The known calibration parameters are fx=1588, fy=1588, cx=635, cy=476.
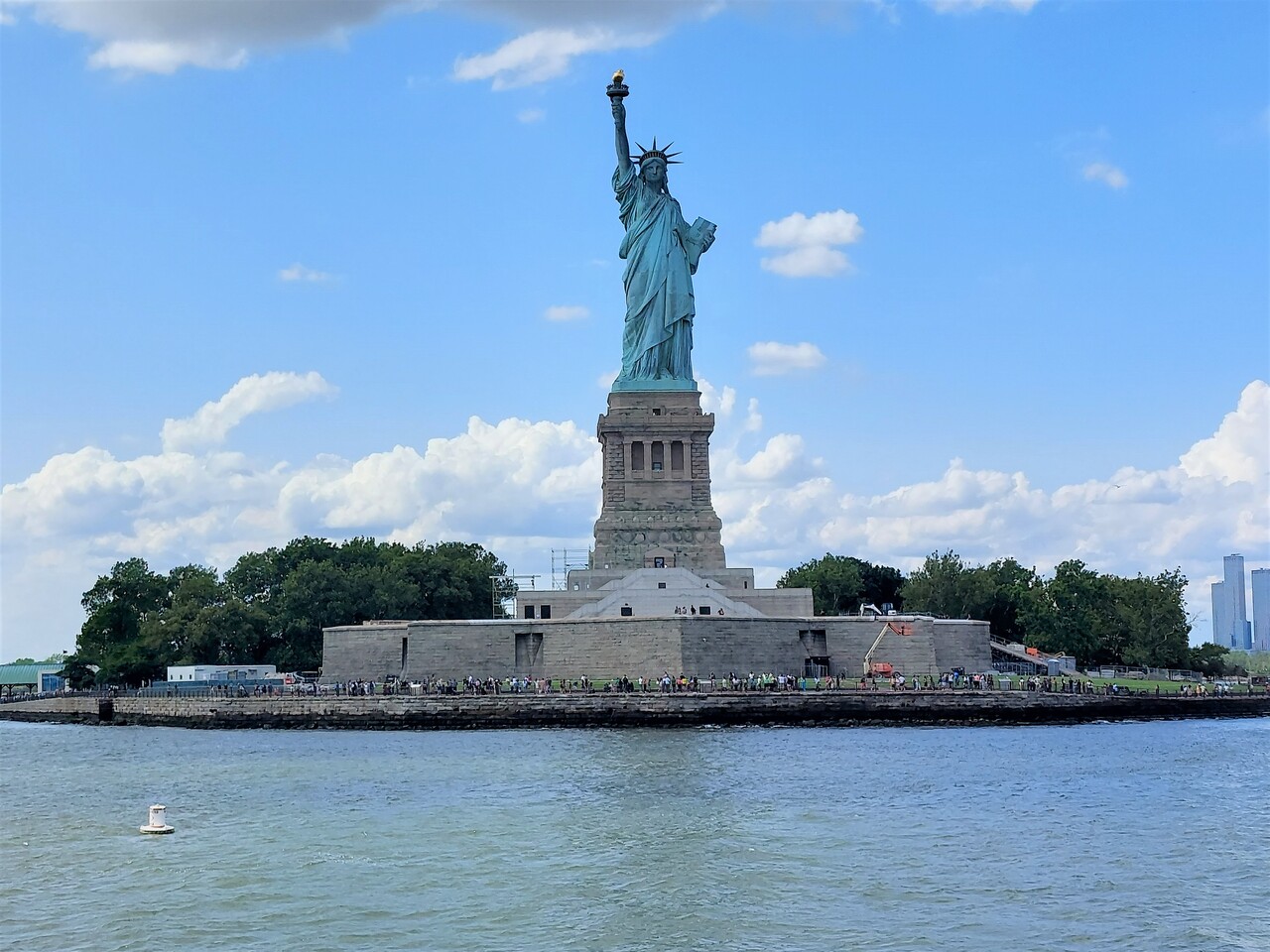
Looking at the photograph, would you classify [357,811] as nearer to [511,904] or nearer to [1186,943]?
[511,904]

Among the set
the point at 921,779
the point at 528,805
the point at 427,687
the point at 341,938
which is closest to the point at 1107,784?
the point at 921,779

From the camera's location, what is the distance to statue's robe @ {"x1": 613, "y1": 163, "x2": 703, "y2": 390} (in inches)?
3073

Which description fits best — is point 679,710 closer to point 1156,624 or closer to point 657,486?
point 657,486

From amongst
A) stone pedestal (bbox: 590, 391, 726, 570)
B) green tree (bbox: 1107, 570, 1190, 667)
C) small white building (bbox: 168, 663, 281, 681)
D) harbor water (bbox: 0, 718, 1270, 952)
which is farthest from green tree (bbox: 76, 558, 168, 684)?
green tree (bbox: 1107, 570, 1190, 667)

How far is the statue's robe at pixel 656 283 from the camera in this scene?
78.1 meters

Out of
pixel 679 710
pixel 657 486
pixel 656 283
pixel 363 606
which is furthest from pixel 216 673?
pixel 679 710

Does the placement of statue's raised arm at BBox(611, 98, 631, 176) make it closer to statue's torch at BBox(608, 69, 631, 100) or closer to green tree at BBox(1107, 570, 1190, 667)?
statue's torch at BBox(608, 69, 631, 100)

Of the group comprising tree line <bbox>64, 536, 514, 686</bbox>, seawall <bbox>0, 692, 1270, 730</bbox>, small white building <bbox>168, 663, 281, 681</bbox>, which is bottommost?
seawall <bbox>0, 692, 1270, 730</bbox>

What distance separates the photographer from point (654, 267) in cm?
7875

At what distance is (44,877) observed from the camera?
89.4ft

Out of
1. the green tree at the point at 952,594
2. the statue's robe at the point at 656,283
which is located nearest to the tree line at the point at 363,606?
the green tree at the point at 952,594

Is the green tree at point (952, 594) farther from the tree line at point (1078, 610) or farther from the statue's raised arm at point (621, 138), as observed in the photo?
the statue's raised arm at point (621, 138)

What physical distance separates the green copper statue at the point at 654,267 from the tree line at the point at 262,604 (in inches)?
876

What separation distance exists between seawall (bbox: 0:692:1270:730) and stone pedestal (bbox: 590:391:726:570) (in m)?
16.0
